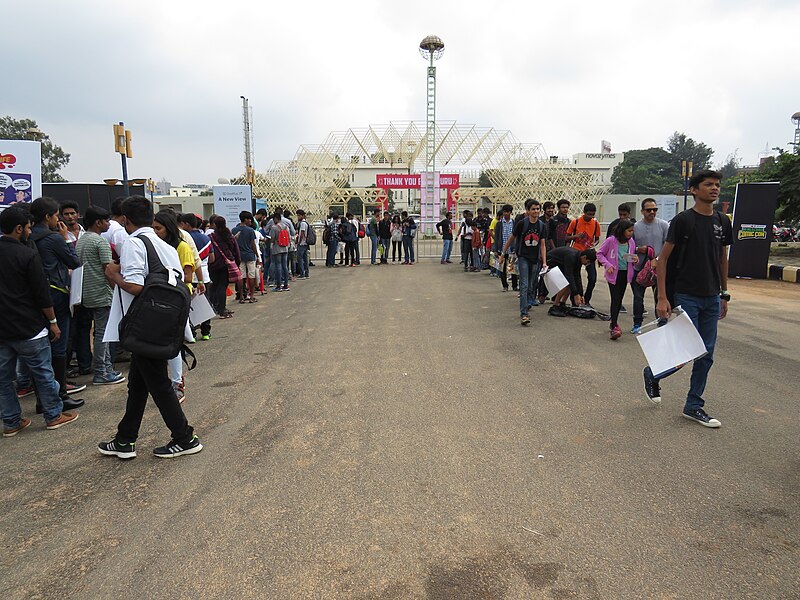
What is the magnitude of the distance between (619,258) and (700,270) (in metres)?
3.31

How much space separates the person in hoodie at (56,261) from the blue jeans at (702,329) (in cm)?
547

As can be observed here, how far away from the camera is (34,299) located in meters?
4.21

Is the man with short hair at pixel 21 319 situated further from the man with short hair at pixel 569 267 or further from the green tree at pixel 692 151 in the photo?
the green tree at pixel 692 151

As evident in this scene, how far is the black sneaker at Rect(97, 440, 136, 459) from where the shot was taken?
3.85 metres

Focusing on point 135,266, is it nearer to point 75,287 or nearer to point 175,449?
point 175,449

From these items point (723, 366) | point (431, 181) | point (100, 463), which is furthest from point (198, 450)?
point (431, 181)

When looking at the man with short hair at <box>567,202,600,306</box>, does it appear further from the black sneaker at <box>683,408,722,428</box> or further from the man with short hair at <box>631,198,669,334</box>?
the black sneaker at <box>683,408,722,428</box>

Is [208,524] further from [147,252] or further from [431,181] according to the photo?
[431,181]

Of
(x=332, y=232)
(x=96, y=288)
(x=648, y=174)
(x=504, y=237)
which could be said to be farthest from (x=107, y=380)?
(x=648, y=174)

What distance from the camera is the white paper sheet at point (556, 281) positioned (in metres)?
8.25

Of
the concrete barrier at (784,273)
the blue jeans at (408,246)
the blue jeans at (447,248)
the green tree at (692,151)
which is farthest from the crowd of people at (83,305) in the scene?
the green tree at (692,151)

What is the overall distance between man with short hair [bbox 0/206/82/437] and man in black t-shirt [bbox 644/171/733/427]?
508 centimetres

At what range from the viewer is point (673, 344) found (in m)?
4.39

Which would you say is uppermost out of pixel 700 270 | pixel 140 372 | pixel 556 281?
pixel 700 270
